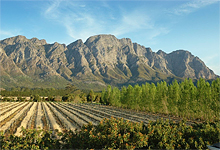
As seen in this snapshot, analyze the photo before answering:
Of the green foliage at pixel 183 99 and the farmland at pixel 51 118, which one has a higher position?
the green foliage at pixel 183 99

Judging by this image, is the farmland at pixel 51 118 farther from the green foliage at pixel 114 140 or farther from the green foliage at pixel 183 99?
the green foliage at pixel 114 140

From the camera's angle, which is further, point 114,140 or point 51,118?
point 51,118

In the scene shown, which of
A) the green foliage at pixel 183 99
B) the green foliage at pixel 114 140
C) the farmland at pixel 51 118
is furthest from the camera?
the green foliage at pixel 183 99

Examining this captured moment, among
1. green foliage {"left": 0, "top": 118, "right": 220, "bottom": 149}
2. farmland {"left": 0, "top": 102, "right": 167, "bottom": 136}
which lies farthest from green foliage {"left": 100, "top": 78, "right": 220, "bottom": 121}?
green foliage {"left": 0, "top": 118, "right": 220, "bottom": 149}

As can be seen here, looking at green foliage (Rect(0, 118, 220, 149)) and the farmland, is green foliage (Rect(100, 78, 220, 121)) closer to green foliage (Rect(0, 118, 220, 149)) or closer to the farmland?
the farmland

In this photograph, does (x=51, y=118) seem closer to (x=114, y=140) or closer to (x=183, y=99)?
(x=114, y=140)

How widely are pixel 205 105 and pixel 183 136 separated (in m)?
34.2

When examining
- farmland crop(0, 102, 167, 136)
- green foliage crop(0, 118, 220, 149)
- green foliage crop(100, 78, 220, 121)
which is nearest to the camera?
green foliage crop(0, 118, 220, 149)

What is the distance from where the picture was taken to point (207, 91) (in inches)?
1528

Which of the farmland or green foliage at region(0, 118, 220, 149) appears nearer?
green foliage at region(0, 118, 220, 149)

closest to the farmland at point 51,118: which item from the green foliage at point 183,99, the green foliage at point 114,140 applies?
the green foliage at point 183,99

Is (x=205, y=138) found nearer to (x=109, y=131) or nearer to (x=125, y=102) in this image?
(x=109, y=131)

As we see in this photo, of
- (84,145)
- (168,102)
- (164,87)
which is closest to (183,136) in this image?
(84,145)

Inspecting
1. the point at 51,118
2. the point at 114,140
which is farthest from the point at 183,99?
the point at 114,140
